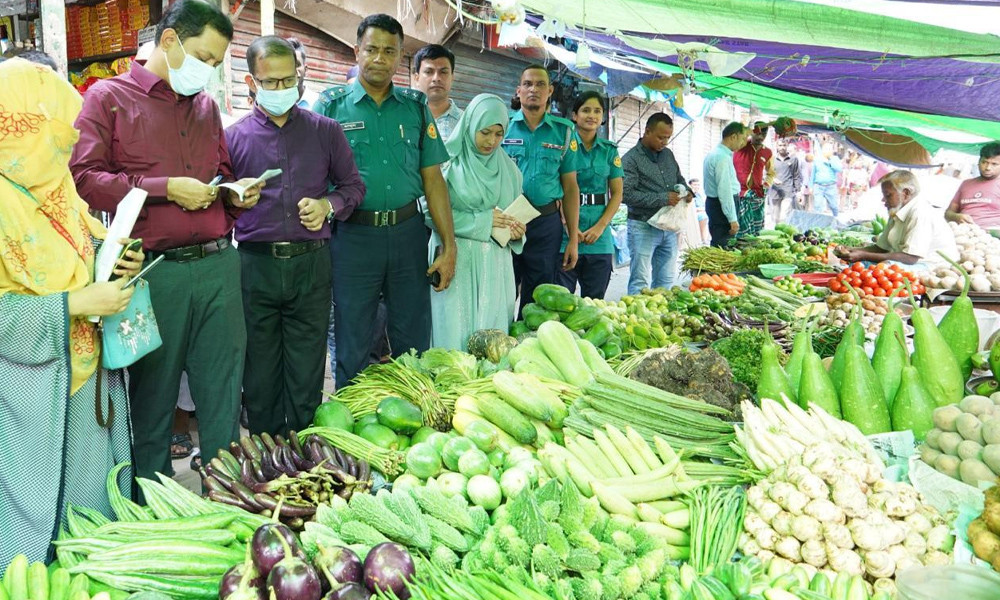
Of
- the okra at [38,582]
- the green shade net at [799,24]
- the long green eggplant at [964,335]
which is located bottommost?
the okra at [38,582]

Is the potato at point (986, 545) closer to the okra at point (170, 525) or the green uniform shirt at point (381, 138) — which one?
the okra at point (170, 525)

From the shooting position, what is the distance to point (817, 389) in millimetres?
2566

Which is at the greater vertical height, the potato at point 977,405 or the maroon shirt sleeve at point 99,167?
the maroon shirt sleeve at point 99,167

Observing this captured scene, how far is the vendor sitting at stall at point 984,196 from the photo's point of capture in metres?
7.59

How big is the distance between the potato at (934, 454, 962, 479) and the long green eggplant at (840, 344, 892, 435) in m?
0.34

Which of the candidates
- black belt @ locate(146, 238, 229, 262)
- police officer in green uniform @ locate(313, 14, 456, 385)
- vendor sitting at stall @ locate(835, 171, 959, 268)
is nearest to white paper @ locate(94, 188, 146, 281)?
black belt @ locate(146, 238, 229, 262)

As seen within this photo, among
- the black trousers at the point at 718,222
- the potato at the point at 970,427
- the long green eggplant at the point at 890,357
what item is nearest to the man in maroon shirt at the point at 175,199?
the long green eggplant at the point at 890,357

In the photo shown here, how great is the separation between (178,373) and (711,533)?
2.31 m

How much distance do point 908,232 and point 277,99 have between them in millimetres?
5648

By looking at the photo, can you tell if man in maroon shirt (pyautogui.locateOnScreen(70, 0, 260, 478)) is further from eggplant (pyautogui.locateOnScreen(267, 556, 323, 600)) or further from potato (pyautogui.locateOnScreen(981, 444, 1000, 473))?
potato (pyautogui.locateOnScreen(981, 444, 1000, 473))

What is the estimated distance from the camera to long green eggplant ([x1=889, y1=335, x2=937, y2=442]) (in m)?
2.48

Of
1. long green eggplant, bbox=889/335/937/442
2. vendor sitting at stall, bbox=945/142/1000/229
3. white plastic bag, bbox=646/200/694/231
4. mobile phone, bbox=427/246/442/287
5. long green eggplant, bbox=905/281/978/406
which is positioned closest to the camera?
long green eggplant, bbox=889/335/937/442

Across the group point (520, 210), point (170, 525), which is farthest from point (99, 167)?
point (520, 210)

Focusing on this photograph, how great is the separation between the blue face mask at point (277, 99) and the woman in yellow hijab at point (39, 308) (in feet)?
4.39
